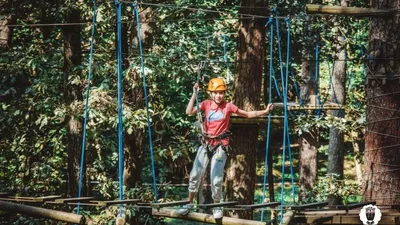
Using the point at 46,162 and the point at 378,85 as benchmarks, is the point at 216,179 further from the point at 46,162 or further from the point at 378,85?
the point at 46,162

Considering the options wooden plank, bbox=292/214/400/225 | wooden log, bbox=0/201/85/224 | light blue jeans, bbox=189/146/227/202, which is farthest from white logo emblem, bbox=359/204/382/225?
wooden log, bbox=0/201/85/224

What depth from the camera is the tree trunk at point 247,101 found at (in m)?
7.36

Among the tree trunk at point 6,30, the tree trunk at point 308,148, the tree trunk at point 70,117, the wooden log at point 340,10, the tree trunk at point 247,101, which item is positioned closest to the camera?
the wooden log at point 340,10

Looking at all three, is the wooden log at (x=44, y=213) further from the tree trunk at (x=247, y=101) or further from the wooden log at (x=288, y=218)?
the tree trunk at (x=247, y=101)

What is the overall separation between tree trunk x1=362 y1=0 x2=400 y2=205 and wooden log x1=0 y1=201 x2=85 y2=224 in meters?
2.32

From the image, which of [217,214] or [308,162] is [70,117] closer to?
[217,214]

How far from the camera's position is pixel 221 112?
19.0 feet

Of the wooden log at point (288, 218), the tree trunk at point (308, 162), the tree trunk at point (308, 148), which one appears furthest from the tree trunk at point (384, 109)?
the tree trunk at point (308, 162)

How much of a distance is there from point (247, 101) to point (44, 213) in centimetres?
272

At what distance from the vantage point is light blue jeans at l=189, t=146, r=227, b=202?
226 inches

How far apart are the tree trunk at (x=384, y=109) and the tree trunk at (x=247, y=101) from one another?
6.16 feet

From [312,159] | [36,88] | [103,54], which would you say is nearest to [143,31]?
[103,54]

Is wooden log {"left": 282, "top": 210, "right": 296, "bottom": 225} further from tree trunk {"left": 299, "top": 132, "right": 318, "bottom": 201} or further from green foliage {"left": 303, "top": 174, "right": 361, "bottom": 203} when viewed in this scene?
tree trunk {"left": 299, "top": 132, "right": 318, "bottom": 201}

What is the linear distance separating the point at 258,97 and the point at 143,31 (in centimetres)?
188
